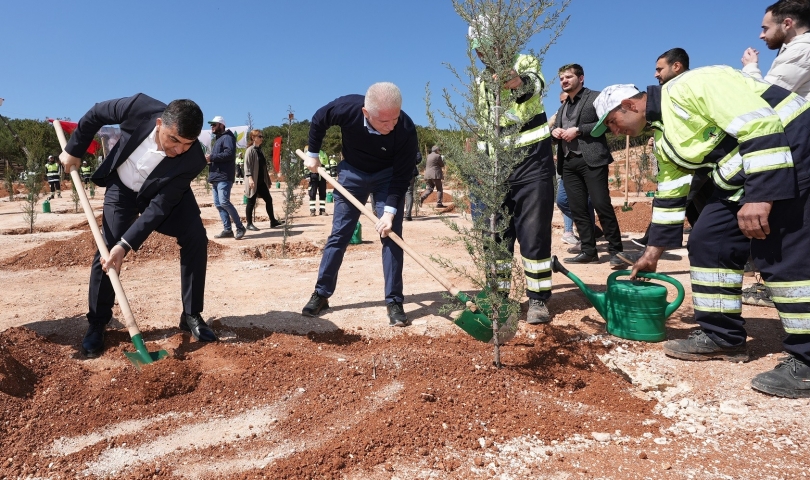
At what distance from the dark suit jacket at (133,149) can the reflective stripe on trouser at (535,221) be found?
2.30 metres

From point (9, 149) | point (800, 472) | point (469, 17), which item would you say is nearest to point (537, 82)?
point (469, 17)

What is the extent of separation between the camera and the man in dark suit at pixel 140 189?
3.43 m

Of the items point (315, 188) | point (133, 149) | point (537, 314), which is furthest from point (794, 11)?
point (315, 188)

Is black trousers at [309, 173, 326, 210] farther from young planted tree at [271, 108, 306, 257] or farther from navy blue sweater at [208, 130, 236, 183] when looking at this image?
navy blue sweater at [208, 130, 236, 183]

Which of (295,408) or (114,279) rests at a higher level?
(114,279)

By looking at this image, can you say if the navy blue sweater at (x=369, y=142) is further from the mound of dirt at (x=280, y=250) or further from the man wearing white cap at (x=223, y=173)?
the man wearing white cap at (x=223, y=173)

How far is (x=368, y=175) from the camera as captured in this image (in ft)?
14.1

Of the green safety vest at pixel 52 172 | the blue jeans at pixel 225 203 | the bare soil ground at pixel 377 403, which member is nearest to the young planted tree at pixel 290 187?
the blue jeans at pixel 225 203

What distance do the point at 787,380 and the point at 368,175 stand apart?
3.06 meters

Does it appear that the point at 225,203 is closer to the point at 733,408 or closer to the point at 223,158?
the point at 223,158

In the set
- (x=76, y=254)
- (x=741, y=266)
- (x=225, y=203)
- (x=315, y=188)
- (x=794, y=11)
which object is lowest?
(x=76, y=254)

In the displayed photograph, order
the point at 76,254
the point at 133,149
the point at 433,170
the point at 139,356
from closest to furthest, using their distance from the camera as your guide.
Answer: the point at 139,356, the point at 133,149, the point at 76,254, the point at 433,170

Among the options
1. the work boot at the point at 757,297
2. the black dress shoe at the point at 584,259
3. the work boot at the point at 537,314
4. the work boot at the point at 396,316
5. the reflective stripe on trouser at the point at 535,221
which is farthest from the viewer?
the black dress shoe at the point at 584,259

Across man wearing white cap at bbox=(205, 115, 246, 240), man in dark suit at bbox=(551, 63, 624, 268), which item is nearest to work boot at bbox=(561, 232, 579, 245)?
man in dark suit at bbox=(551, 63, 624, 268)
